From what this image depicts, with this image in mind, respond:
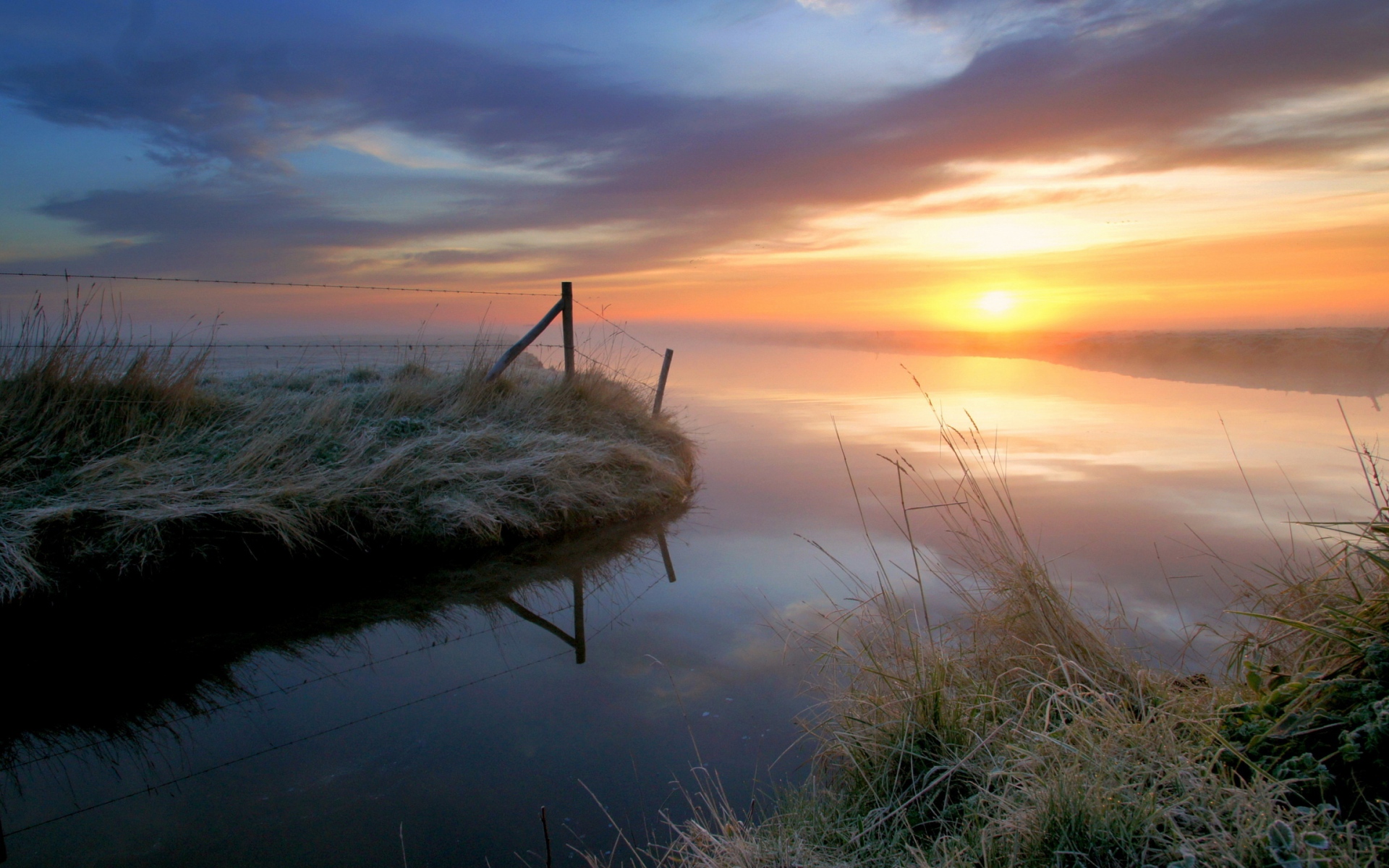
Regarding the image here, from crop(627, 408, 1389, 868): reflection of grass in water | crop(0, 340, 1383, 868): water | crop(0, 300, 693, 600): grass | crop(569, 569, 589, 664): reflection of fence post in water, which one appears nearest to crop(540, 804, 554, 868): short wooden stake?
crop(0, 340, 1383, 868): water

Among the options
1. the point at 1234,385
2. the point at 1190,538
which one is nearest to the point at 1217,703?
the point at 1190,538

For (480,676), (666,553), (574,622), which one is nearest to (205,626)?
(480,676)

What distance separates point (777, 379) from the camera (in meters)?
25.0

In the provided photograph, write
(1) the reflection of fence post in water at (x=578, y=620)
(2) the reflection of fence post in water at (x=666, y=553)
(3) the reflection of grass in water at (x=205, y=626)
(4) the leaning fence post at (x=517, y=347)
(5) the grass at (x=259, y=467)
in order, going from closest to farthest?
(3) the reflection of grass in water at (x=205, y=626) < (1) the reflection of fence post in water at (x=578, y=620) < (5) the grass at (x=259, y=467) < (2) the reflection of fence post in water at (x=666, y=553) < (4) the leaning fence post at (x=517, y=347)

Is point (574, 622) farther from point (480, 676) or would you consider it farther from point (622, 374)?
point (622, 374)

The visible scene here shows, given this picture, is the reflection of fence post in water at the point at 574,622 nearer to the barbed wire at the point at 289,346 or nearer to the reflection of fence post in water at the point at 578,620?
the reflection of fence post in water at the point at 578,620

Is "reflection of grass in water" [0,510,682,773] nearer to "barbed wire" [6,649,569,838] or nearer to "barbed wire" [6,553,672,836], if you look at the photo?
"barbed wire" [6,553,672,836]

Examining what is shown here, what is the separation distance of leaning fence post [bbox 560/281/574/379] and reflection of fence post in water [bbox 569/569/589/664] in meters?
4.05

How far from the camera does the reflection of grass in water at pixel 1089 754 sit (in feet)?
6.19

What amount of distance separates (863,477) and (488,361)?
5.29 m

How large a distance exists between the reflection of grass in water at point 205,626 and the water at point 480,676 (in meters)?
0.02

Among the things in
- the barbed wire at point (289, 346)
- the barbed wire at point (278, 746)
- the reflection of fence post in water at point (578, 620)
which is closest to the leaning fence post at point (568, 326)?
the barbed wire at point (289, 346)

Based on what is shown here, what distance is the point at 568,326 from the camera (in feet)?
30.3

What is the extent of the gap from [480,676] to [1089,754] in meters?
3.27
